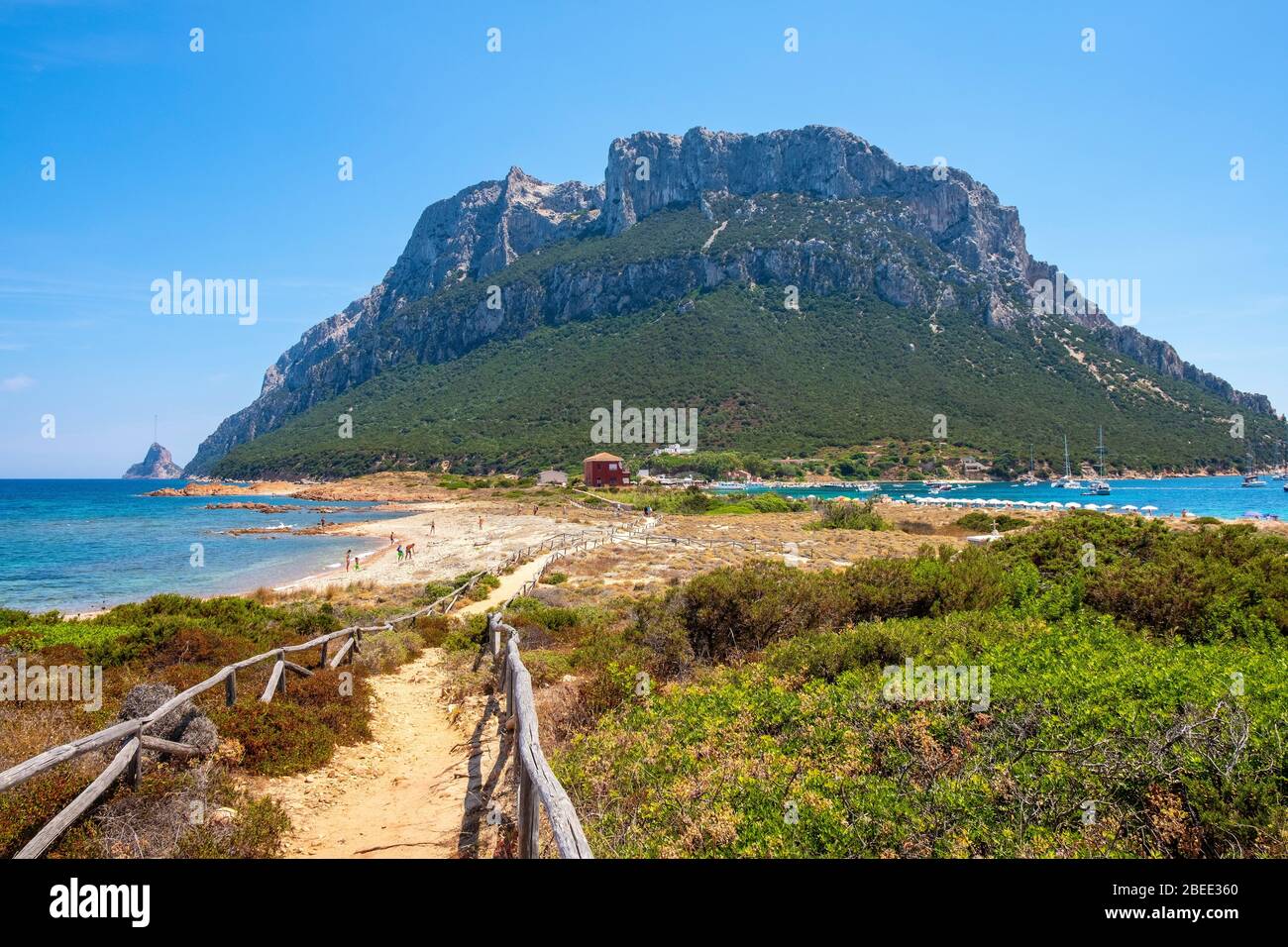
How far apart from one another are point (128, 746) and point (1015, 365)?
435ft

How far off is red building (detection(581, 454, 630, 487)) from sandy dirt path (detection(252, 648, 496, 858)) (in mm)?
69702

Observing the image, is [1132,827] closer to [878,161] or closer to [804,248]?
[804,248]

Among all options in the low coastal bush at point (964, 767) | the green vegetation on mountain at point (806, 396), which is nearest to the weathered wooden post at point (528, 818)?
the low coastal bush at point (964, 767)

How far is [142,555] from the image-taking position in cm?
3756

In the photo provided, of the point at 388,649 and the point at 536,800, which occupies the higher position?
the point at 536,800

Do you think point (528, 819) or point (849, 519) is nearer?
point (528, 819)

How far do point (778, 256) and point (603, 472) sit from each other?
72487 mm

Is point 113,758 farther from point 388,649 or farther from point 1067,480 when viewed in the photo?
point 1067,480

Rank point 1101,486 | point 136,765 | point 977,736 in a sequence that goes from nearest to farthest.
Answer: point 977,736 < point 136,765 < point 1101,486

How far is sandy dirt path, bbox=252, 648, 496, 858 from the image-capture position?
5.37m

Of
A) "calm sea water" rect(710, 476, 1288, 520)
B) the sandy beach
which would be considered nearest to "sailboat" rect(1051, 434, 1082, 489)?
"calm sea water" rect(710, 476, 1288, 520)

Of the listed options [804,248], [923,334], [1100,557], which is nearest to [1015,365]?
[923,334]

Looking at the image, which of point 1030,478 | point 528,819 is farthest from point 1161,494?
point 528,819
